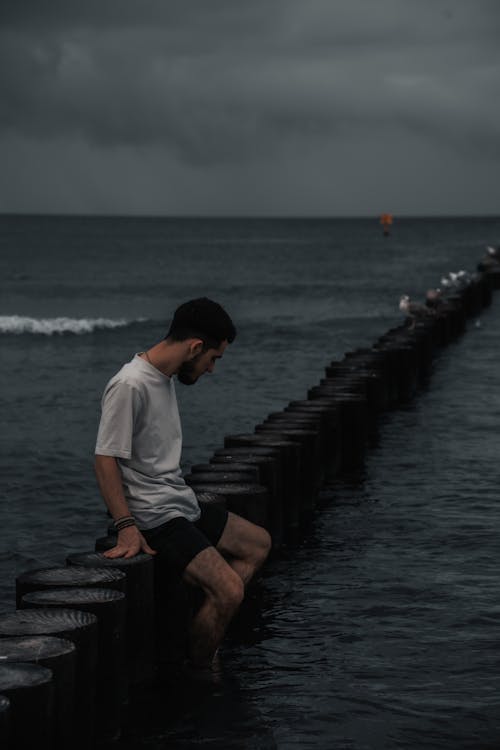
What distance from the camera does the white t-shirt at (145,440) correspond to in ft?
21.2

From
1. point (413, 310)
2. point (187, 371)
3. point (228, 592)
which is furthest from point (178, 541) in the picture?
point (413, 310)

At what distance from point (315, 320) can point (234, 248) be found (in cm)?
9363

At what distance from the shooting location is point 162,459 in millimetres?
6707

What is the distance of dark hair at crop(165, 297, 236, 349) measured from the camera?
21.5 ft

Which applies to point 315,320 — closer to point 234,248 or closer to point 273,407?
point 273,407

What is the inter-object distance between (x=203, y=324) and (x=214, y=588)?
1325 millimetres

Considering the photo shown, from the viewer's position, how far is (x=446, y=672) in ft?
24.2

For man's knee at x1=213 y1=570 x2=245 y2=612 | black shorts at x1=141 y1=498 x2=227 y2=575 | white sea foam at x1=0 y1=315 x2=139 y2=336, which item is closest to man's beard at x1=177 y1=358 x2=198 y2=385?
black shorts at x1=141 y1=498 x2=227 y2=575

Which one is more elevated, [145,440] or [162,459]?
[145,440]

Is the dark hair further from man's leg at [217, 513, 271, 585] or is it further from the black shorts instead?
man's leg at [217, 513, 271, 585]

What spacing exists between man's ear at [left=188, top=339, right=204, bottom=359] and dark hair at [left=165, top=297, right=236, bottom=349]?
2cm

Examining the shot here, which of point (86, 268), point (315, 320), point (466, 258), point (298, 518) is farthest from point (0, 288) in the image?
point (298, 518)

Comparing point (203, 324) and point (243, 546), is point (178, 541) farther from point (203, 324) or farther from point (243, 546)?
point (203, 324)

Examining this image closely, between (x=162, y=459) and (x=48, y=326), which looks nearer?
(x=162, y=459)
